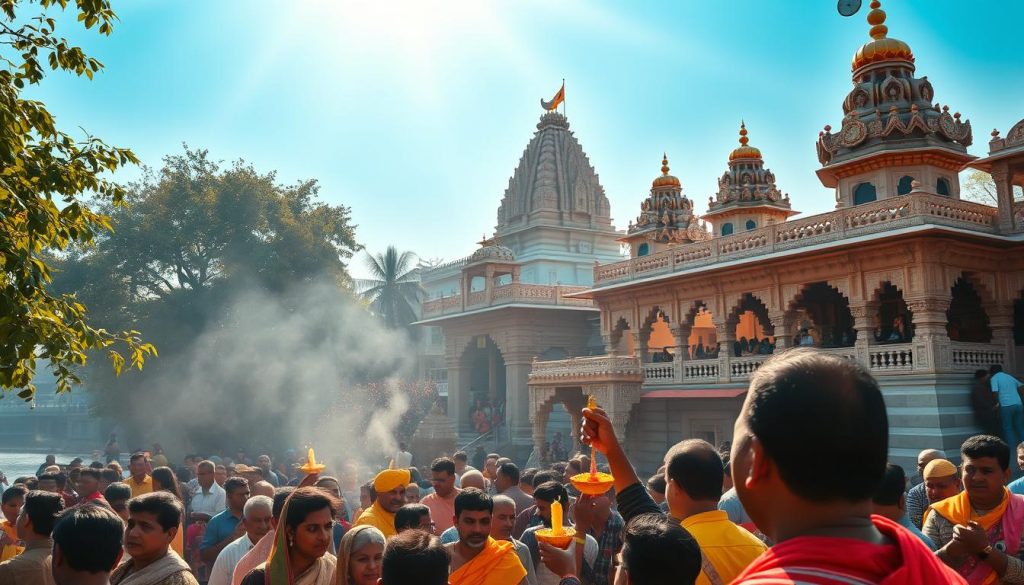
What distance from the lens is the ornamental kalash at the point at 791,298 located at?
18.4 metres

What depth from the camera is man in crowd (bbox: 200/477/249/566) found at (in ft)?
23.8

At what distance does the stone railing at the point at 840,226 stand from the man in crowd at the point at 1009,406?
3.61 metres

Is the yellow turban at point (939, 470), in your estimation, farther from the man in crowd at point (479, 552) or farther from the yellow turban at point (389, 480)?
the yellow turban at point (389, 480)

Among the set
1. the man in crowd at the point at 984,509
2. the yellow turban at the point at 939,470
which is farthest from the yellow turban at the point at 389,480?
the yellow turban at the point at 939,470

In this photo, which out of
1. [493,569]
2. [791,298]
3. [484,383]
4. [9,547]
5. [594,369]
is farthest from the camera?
[484,383]

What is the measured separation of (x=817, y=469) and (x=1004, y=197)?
21.0 metres

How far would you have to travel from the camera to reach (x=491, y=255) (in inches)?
1282

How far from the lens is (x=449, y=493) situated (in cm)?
785

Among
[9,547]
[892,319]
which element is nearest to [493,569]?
[9,547]

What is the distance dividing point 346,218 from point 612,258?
13843 mm

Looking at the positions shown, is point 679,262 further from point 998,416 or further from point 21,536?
point 21,536

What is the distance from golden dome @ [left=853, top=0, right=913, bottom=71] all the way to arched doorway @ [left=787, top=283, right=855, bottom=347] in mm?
6746

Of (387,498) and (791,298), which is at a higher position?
(791,298)

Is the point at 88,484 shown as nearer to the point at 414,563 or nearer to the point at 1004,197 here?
the point at 414,563
